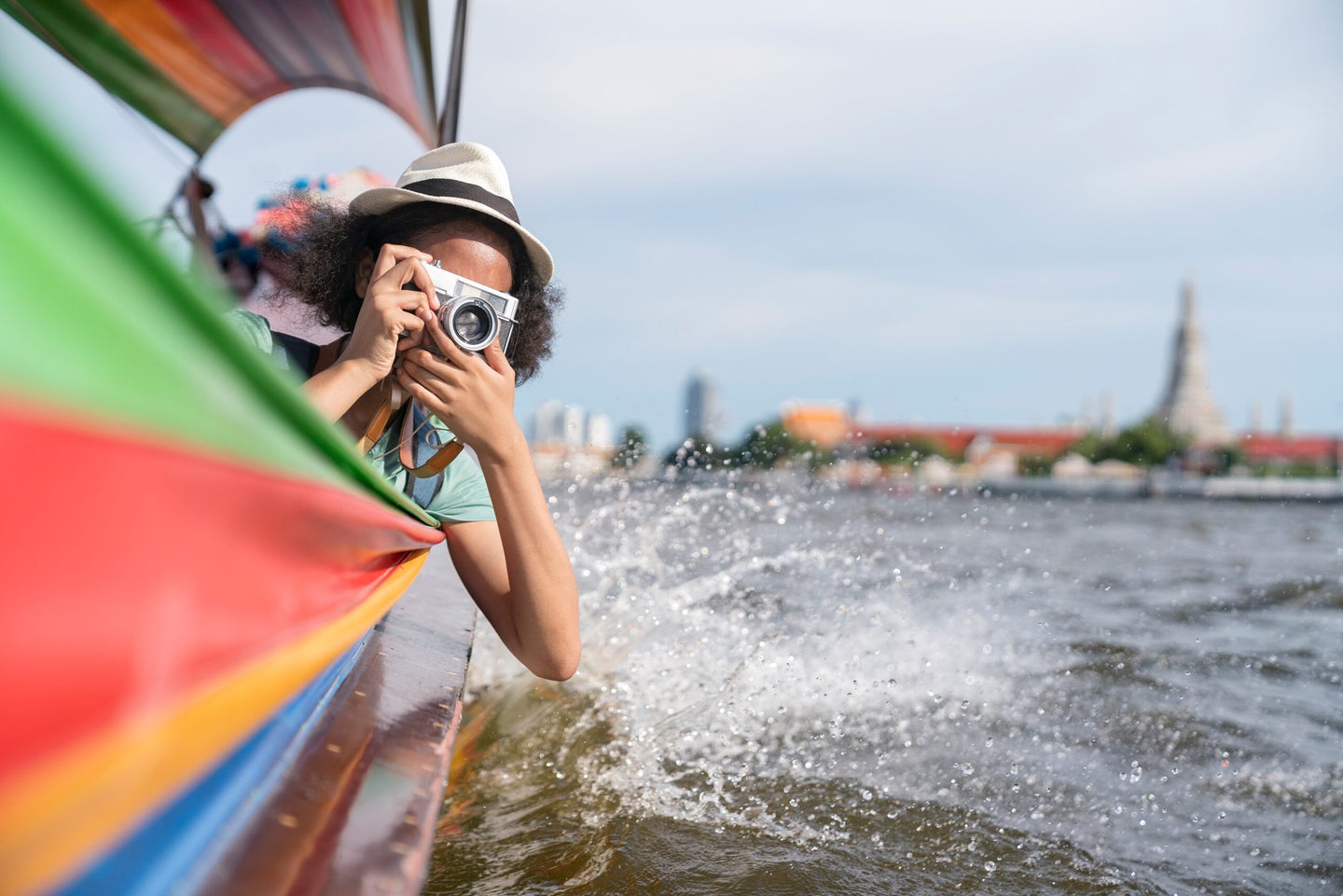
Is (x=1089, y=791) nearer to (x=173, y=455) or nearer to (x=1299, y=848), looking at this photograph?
(x=1299, y=848)

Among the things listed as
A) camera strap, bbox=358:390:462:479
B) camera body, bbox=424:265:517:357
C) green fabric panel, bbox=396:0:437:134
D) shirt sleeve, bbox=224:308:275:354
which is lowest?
camera strap, bbox=358:390:462:479

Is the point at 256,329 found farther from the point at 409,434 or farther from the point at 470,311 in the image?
the point at 470,311

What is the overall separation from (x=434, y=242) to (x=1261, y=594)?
7478 millimetres


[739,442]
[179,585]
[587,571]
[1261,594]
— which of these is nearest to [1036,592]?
[1261,594]

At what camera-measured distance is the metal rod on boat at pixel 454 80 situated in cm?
621

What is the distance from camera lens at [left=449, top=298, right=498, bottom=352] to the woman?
0.06ft

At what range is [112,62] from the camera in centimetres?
496

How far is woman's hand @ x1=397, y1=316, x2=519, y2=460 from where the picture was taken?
1487 mm

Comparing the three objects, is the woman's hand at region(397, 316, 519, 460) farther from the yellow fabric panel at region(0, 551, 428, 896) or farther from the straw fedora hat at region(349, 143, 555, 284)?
the yellow fabric panel at region(0, 551, 428, 896)

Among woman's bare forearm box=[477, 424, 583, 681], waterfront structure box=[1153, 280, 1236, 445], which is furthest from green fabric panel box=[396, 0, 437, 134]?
waterfront structure box=[1153, 280, 1236, 445]

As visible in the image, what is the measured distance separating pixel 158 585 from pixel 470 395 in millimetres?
972

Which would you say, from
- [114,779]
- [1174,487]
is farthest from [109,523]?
[1174,487]

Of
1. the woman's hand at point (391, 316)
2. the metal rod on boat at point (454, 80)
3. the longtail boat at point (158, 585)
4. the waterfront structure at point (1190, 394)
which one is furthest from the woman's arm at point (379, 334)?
the waterfront structure at point (1190, 394)

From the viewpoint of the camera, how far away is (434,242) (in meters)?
1.79
